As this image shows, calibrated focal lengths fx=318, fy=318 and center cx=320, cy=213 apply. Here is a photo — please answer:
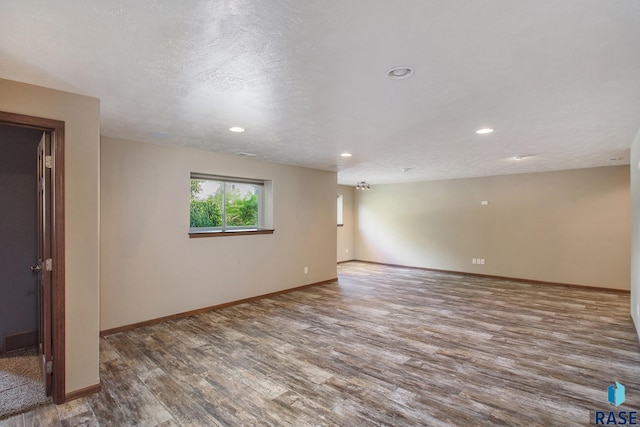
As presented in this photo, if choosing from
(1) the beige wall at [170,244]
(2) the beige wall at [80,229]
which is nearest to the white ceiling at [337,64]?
(2) the beige wall at [80,229]

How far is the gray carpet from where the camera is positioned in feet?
7.79

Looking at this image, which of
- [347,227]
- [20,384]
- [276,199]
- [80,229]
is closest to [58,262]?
[80,229]

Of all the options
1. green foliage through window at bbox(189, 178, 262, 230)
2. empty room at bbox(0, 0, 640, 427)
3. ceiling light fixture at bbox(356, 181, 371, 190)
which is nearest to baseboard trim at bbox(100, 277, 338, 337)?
empty room at bbox(0, 0, 640, 427)

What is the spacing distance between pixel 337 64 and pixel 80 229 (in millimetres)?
2305

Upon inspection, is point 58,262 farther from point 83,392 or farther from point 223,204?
point 223,204

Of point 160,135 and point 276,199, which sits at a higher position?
point 160,135

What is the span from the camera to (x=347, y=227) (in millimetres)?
9586

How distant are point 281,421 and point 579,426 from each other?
2.01 metres

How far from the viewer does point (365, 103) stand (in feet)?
8.67

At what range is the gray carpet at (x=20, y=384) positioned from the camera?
2.38 m

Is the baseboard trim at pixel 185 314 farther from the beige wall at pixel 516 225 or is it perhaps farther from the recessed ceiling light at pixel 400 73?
the recessed ceiling light at pixel 400 73

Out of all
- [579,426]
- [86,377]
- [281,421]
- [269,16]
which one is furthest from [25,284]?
[579,426]

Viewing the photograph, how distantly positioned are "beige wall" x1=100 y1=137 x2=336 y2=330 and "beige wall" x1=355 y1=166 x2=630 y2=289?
12.9ft

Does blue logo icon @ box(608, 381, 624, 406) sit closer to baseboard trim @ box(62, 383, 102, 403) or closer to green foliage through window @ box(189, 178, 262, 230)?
baseboard trim @ box(62, 383, 102, 403)
